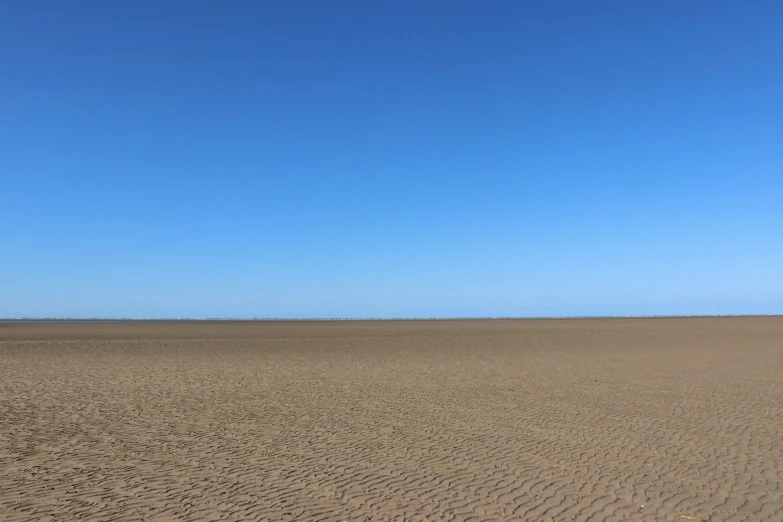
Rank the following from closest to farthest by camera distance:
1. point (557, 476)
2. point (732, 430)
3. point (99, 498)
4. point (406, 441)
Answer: point (99, 498), point (557, 476), point (406, 441), point (732, 430)

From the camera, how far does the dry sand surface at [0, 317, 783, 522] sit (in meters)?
7.34

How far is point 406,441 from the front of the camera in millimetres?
10750

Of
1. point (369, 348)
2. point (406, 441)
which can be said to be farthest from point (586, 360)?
point (406, 441)

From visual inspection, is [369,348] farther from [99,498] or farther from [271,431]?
[99,498]

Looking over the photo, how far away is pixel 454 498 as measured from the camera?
7.60 m

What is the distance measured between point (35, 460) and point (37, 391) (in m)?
8.43

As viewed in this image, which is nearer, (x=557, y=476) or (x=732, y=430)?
(x=557, y=476)

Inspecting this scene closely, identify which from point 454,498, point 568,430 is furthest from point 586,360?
point 454,498

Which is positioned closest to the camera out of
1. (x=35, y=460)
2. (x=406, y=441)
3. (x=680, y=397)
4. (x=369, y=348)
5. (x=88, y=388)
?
(x=35, y=460)

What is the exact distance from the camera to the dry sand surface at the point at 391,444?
24.1 feet

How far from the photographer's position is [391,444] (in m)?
10.5

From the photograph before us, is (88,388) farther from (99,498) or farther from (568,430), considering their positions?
(568,430)

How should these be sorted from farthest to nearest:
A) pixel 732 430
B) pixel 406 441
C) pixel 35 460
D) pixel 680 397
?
pixel 680 397, pixel 732 430, pixel 406 441, pixel 35 460

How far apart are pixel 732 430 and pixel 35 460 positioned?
13.6 m
